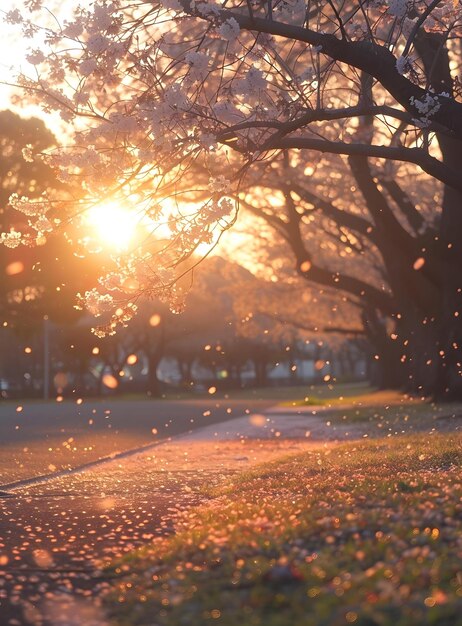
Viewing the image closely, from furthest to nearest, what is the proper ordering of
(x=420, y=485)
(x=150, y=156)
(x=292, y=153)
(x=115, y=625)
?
(x=292, y=153), (x=150, y=156), (x=420, y=485), (x=115, y=625)

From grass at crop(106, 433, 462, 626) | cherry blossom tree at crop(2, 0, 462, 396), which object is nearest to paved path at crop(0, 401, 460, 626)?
grass at crop(106, 433, 462, 626)

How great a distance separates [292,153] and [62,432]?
37.6 feet

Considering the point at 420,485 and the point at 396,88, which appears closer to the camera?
the point at 420,485

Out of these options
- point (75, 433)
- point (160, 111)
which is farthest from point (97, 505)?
point (75, 433)

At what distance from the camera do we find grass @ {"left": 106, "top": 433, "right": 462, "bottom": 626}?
5.80 meters

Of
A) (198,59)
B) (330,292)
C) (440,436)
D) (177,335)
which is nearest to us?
(198,59)

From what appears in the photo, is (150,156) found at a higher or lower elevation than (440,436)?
higher

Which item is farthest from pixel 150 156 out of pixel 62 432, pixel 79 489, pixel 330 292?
pixel 330 292

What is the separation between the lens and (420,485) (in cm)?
993

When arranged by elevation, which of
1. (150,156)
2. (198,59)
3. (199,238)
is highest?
(198,59)

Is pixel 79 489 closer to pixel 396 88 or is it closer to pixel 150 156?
pixel 150 156

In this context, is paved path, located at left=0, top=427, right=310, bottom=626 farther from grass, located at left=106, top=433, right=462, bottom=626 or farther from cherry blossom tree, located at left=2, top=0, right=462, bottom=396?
cherry blossom tree, located at left=2, top=0, right=462, bottom=396

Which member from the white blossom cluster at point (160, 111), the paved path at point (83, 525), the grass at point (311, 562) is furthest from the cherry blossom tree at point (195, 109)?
the grass at point (311, 562)

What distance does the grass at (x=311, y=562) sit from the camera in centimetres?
580
